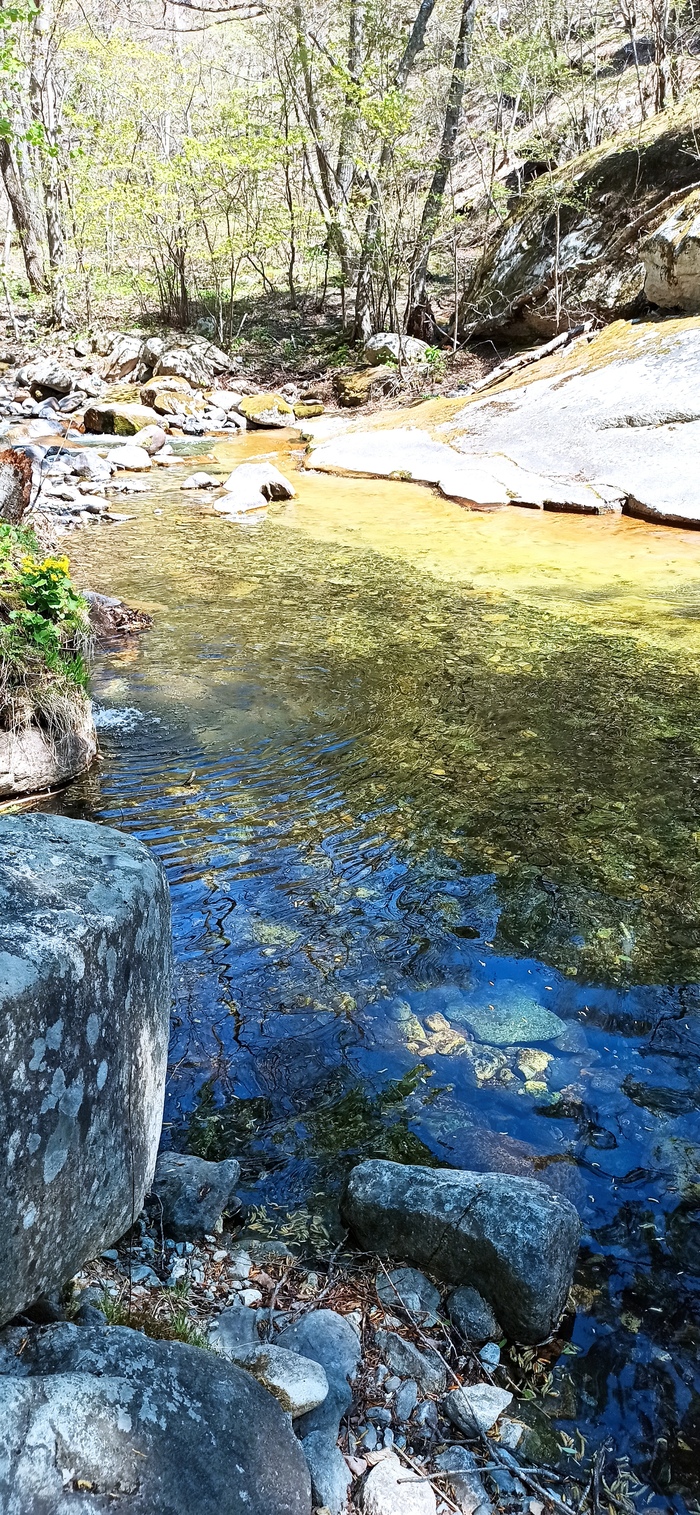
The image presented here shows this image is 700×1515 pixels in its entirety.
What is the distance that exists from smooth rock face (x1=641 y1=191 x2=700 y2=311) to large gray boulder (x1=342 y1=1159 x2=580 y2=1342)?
1542 cm

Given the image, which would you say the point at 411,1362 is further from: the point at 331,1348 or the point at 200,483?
the point at 200,483

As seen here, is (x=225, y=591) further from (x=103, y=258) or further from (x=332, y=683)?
(x=103, y=258)

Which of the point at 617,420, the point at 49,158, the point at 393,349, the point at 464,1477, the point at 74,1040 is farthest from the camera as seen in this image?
the point at 49,158

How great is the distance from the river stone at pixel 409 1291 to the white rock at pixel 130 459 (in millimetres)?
14840

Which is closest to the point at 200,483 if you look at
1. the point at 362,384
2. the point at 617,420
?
the point at 617,420

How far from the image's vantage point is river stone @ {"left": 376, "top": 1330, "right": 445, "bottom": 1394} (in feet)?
7.14

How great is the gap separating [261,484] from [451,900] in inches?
408

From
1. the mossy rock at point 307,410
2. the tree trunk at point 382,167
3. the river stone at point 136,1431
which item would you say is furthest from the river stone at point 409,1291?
the tree trunk at point 382,167

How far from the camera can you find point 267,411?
2006cm

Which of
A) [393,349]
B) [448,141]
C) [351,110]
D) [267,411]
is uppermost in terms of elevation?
[351,110]

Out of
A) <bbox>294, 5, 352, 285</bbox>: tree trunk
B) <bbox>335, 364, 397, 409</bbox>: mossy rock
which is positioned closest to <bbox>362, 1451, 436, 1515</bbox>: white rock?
<bbox>335, 364, 397, 409</bbox>: mossy rock

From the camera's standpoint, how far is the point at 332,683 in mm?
6945

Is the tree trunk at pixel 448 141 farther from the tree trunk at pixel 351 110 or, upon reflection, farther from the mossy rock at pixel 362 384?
the mossy rock at pixel 362 384

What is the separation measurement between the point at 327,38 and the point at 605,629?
2184 cm
